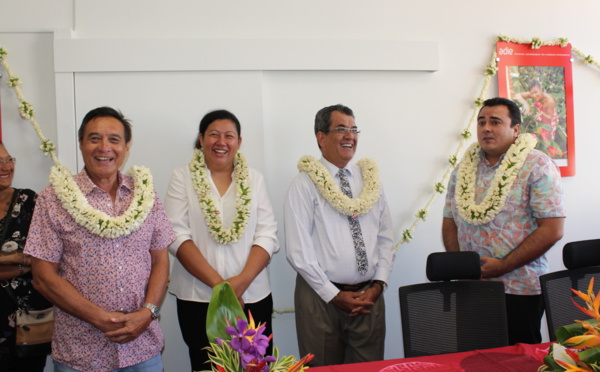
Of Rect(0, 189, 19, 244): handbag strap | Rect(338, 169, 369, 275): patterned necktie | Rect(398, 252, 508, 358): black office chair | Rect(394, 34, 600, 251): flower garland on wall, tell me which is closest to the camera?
Rect(398, 252, 508, 358): black office chair

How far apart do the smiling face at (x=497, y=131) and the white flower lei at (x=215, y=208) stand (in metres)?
1.32

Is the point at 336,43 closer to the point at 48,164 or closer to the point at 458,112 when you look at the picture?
the point at 458,112

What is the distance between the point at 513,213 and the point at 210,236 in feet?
5.15

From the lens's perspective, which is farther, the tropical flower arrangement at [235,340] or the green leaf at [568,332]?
the green leaf at [568,332]

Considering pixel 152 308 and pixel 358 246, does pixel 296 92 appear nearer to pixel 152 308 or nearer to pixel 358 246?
pixel 358 246

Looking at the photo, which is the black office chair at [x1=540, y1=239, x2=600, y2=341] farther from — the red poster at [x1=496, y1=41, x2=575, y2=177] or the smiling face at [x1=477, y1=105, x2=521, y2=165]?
the red poster at [x1=496, y1=41, x2=575, y2=177]

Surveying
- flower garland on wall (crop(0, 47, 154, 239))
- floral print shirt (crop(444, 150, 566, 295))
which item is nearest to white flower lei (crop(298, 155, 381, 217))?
floral print shirt (crop(444, 150, 566, 295))

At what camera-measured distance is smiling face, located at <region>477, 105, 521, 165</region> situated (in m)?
2.56

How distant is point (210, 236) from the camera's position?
2.40m

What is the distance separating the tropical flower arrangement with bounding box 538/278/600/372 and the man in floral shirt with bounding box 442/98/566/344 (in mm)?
1248

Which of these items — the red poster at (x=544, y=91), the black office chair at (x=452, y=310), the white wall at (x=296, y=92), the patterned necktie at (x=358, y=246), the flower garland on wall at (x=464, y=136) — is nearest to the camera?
the black office chair at (x=452, y=310)

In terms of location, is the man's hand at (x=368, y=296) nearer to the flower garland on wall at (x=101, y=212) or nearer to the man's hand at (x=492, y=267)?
the man's hand at (x=492, y=267)

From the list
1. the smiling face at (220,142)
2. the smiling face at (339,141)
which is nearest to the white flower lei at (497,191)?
the smiling face at (339,141)

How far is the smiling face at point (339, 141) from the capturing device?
2.59 m
